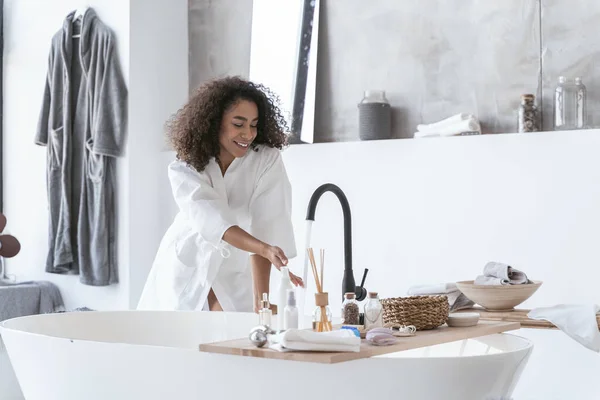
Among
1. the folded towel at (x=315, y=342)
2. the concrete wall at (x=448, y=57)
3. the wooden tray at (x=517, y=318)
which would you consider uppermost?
the concrete wall at (x=448, y=57)

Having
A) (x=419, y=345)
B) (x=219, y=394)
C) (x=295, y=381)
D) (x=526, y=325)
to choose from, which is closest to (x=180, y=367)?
(x=219, y=394)

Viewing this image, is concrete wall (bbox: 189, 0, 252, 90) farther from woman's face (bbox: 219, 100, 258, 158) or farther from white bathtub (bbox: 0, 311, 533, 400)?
white bathtub (bbox: 0, 311, 533, 400)

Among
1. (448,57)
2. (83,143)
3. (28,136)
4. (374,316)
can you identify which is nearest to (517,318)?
(374,316)

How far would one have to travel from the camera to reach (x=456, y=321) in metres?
2.18

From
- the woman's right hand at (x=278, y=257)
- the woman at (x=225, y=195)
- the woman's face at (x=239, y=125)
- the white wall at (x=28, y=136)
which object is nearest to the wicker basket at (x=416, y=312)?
the woman's right hand at (x=278, y=257)

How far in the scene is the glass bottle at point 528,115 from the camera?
3.41 metres

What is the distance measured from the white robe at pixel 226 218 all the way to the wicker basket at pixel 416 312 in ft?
2.80

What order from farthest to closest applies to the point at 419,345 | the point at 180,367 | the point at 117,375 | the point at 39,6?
the point at 39,6 → the point at 117,375 → the point at 180,367 → the point at 419,345

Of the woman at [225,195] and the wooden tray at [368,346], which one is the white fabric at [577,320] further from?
the woman at [225,195]

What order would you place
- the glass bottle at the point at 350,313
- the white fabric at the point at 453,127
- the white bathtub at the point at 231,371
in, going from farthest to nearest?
the white fabric at the point at 453,127 → the glass bottle at the point at 350,313 → the white bathtub at the point at 231,371

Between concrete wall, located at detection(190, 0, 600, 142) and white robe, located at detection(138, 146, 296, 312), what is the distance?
0.99 metres

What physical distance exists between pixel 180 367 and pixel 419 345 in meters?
0.57

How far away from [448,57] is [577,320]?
1664 millimetres

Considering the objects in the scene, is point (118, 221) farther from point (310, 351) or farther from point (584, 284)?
Result: point (310, 351)
